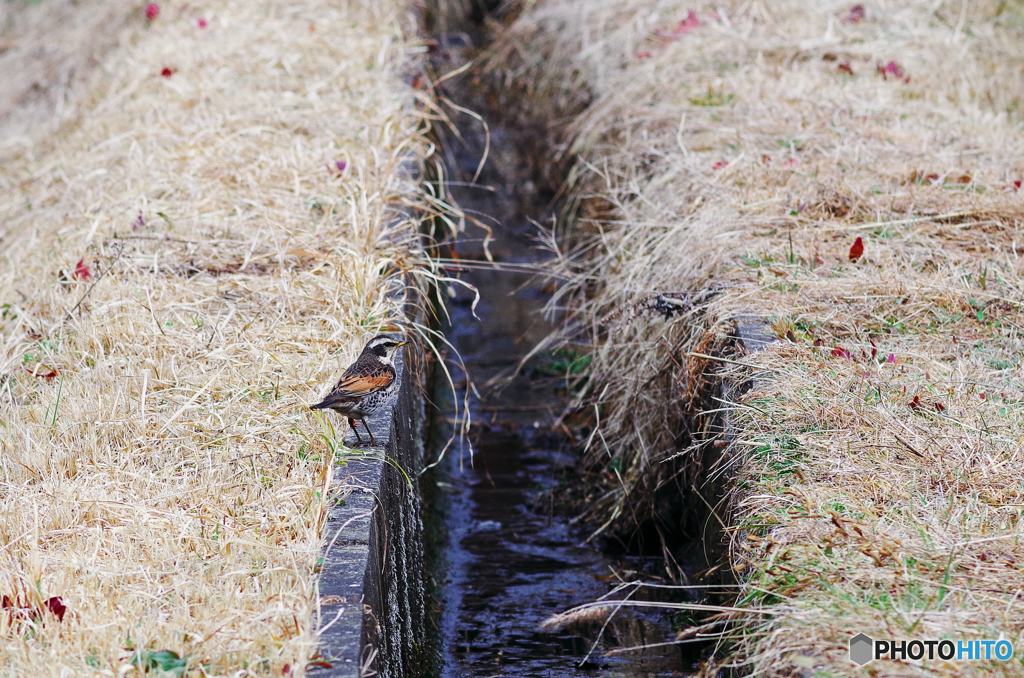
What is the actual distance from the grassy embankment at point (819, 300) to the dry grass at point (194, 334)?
1.13 metres

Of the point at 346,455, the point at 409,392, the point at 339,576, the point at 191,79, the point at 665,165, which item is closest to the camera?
the point at 339,576

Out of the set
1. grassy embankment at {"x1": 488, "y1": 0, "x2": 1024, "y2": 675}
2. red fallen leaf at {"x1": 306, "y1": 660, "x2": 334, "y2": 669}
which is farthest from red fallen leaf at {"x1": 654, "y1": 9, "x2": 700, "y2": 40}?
red fallen leaf at {"x1": 306, "y1": 660, "x2": 334, "y2": 669}

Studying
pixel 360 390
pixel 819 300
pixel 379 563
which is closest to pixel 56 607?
pixel 379 563

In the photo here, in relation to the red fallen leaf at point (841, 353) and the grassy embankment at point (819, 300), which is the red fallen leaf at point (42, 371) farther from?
the red fallen leaf at point (841, 353)

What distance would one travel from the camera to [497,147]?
328 inches

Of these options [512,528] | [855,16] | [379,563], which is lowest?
[512,528]

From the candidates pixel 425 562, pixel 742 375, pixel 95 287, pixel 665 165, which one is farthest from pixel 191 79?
pixel 742 375

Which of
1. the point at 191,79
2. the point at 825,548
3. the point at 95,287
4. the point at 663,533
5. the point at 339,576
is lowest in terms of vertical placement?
the point at 663,533

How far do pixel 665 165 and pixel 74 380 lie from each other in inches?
118

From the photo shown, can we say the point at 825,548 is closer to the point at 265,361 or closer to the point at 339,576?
the point at 339,576

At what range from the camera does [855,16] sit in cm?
684

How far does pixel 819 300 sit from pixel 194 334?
2.33 m

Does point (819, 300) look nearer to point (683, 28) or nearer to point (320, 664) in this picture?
point (320, 664)
